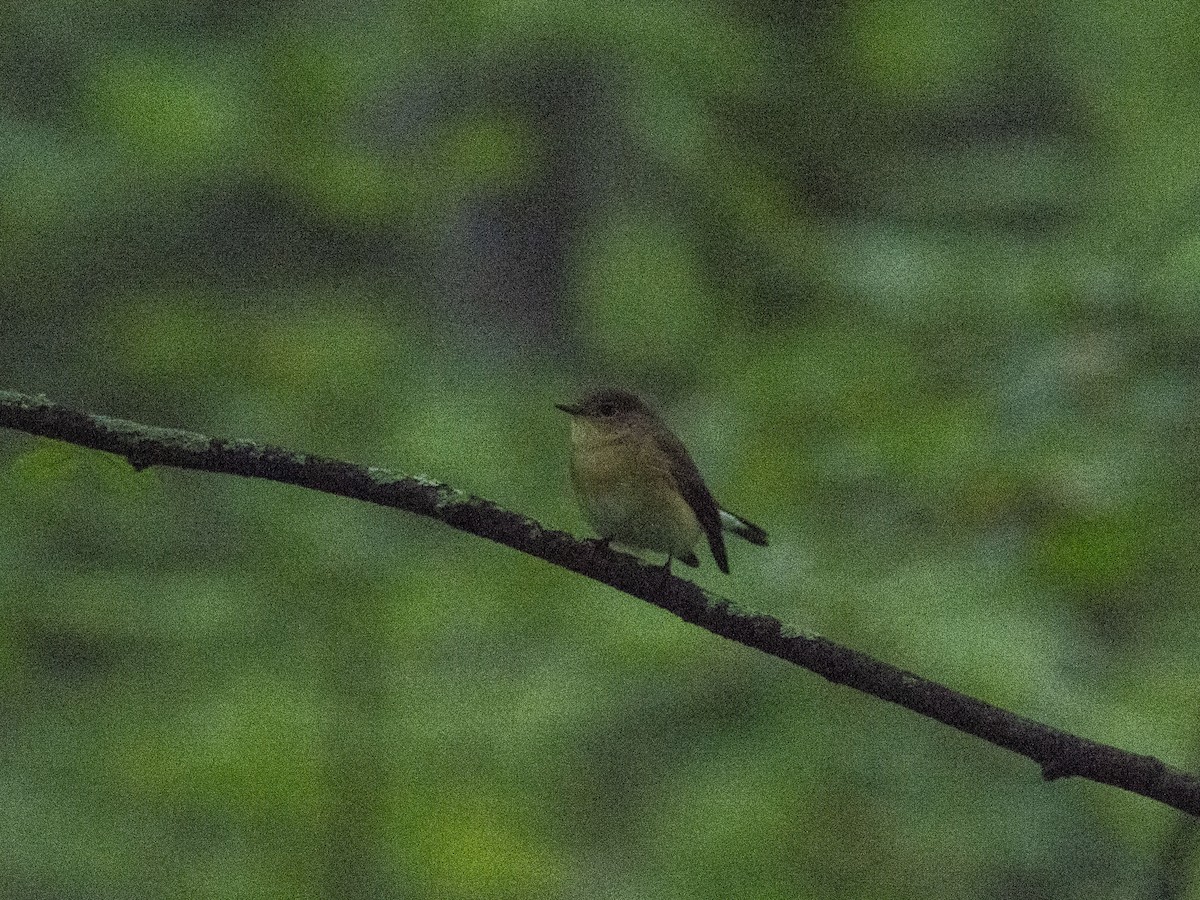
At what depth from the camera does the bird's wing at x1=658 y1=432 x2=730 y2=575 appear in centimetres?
350

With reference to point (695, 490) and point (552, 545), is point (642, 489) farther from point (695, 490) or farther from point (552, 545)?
point (552, 545)

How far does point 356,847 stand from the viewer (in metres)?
3.60

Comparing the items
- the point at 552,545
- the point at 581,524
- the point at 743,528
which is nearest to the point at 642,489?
the point at 743,528

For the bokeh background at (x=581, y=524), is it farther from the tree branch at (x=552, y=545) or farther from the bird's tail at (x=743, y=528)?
the tree branch at (x=552, y=545)

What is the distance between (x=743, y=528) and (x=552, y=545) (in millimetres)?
1813

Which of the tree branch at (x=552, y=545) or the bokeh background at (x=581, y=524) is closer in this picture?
the tree branch at (x=552, y=545)

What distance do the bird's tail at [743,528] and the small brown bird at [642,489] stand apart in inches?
0.4

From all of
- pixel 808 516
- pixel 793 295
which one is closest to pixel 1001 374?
pixel 808 516

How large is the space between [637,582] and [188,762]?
2035mm

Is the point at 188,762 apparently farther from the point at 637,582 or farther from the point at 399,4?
the point at 399,4

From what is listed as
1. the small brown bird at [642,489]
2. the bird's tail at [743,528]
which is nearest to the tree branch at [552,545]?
the small brown bird at [642,489]

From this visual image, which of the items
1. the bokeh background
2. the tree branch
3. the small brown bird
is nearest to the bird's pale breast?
the small brown bird

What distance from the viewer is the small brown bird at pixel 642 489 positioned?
348 cm

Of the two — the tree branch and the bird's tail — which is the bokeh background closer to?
the bird's tail
